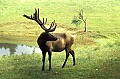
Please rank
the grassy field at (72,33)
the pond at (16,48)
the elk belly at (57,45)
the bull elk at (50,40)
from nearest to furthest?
the grassy field at (72,33) → the bull elk at (50,40) → the elk belly at (57,45) → the pond at (16,48)

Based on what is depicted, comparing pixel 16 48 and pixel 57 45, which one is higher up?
pixel 57 45

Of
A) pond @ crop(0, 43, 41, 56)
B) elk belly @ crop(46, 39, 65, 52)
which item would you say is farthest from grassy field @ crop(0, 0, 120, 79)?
pond @ crop(0, 43, 41, 56)

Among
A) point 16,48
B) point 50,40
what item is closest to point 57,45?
point 50,40

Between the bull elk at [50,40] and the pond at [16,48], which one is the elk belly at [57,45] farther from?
the pond at [16,48]

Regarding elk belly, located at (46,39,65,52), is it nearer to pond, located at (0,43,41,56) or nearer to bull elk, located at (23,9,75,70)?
bull elk, located at (23,9,75,70)

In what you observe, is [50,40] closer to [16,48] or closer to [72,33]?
[16,48]

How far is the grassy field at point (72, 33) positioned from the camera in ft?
54.3

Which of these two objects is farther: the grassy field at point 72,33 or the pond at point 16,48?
the pond at point 16,48

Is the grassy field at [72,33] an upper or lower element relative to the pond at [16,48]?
upper

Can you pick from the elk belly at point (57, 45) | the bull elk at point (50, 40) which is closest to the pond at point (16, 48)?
the bull elk at point (50, 40)

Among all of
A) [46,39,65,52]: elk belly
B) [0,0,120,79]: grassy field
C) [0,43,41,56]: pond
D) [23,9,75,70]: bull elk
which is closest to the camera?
[0,0,120,79]: grassy field

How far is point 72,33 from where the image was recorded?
130 ft

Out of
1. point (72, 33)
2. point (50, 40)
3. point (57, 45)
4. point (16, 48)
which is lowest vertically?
point (16, 48)

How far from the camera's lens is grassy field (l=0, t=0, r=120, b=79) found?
16562 mm
